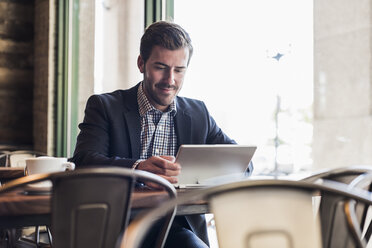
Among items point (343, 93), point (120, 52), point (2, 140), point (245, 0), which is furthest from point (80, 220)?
point (2, 140)

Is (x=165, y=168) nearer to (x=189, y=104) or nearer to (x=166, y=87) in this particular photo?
(x=166, y=87)

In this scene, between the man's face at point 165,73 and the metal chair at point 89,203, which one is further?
the man's face at point 165,73

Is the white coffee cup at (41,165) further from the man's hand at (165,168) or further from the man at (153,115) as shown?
the man at (153,115)

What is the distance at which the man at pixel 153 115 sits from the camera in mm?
2168

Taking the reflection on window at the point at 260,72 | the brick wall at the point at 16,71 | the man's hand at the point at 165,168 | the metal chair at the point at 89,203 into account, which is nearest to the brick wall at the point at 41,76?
the brick wall at the point at 16,71

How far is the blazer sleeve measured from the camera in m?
2.00

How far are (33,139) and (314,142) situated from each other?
4084 mm

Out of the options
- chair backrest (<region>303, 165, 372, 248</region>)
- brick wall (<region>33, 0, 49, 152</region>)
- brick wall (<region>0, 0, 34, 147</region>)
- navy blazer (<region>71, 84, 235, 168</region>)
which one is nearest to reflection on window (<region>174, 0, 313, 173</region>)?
navy blazer (<region>71, 84, 235, 168</region>)

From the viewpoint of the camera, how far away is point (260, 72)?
9.47 feet

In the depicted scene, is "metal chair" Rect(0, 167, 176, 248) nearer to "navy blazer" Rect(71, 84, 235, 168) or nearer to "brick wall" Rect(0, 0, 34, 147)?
"navy blazer" Rect(71, 84, 235, 168)

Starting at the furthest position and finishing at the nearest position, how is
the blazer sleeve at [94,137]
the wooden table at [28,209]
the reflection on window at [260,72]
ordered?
1. the reflection on window at [260,72]
2. the blazer sleeve at [94,137]
3. the wooden table at [28,209]

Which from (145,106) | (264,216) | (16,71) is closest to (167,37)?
(145,106)

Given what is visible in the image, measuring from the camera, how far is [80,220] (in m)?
1.00

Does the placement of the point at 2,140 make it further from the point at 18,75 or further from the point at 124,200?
the point at 124,200
